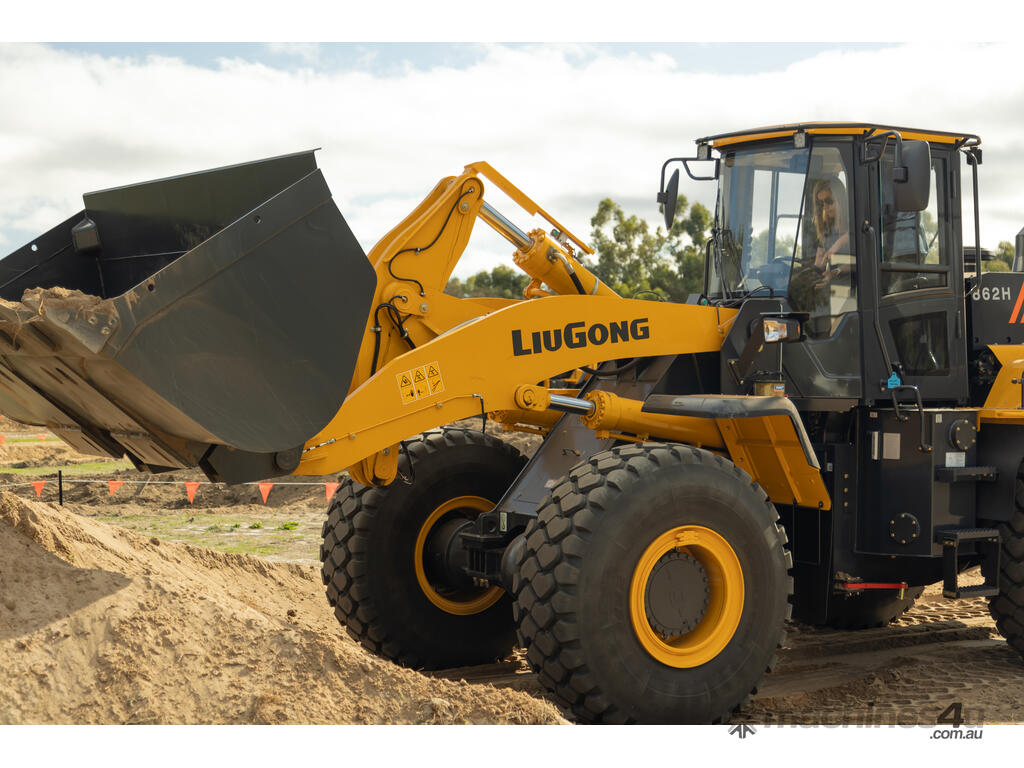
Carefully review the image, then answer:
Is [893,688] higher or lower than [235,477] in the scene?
lower

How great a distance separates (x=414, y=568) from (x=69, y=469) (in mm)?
14795

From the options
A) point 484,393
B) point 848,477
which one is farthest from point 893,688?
point 484,393

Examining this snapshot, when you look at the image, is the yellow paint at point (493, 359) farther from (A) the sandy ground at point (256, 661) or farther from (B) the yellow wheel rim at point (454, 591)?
(B) the yellow wheel rim at point (454, 591)

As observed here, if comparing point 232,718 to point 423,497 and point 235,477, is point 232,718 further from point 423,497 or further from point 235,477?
point 423,497

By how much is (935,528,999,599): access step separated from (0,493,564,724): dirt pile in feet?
10.5

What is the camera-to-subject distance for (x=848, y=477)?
6910 millimetres

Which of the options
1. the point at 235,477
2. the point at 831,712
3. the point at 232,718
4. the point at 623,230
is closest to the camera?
the point at 232,718

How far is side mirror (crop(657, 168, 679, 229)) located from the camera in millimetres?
7500

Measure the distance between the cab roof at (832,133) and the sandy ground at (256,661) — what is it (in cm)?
355

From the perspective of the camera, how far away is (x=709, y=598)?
18.6ft

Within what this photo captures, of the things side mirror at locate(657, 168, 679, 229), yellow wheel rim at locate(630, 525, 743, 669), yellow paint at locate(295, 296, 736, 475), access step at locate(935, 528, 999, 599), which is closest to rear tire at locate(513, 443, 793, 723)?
yellow wheel rim at locate(630, 525, 743, 669)

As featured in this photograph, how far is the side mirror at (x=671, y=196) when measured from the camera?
24.6ft

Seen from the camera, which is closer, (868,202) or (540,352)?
(540,352)

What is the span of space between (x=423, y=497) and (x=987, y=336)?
4.22 m
